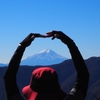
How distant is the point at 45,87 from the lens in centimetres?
297

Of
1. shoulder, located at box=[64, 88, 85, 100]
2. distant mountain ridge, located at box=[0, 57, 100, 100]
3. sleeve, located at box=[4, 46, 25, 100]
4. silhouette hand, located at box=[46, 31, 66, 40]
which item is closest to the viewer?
shoulder, located at box=[64, 88, 85, 100]

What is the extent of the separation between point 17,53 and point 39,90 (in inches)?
17.6

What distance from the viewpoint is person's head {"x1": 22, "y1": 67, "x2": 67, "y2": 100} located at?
9.57 feet

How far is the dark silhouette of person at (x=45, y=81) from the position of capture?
2.93 meters

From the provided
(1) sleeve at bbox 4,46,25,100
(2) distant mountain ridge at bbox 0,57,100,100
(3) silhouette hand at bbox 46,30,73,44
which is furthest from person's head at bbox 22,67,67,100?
(2) distant mountain ridge at bbox 0,57,100,100

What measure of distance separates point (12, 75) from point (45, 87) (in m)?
0.36

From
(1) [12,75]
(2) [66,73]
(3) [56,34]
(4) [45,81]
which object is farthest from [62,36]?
(2) [66,73]

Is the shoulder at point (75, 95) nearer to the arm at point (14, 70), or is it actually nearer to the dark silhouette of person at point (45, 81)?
the dark silhouette of person at point (45, 81)

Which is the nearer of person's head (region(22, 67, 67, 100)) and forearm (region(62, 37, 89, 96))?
person's head (region(22, 67, 67, 100))

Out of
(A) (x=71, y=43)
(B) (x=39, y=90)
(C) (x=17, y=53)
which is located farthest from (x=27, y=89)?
(A) (x=71, y=43)

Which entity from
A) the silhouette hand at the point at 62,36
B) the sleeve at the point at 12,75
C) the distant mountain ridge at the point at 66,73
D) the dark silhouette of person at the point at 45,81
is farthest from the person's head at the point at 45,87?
the distant mountain ridge at the point at 66,73

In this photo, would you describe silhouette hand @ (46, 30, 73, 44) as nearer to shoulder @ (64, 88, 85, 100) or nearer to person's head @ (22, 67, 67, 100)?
person's head @ (22, 67, 67, 100)

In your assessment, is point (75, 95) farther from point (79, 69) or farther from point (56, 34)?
point (56, 34)

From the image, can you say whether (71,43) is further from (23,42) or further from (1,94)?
(1,94)
